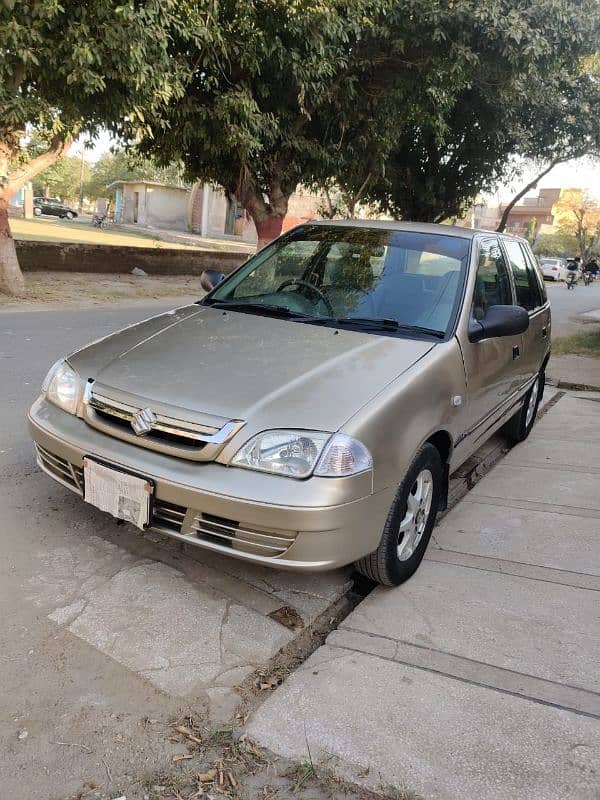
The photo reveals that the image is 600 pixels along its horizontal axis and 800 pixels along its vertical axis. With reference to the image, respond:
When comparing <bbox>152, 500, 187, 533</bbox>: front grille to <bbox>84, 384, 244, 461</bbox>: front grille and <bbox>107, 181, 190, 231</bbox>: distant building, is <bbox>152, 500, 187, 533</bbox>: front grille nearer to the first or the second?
<bbox>84, 384, 244, 461</bbox>: front grille

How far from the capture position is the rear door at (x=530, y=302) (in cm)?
480

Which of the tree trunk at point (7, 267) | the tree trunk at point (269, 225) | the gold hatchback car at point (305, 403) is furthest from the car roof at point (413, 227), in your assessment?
the tree trunk at point (7, 267)

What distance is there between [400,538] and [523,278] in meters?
2.79

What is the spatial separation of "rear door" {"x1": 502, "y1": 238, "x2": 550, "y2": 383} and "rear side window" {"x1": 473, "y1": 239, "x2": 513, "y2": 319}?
0.83ft

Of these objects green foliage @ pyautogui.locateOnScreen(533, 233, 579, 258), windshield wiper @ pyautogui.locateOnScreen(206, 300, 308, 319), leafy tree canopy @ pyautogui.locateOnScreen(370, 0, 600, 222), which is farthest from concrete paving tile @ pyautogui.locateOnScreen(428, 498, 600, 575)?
green foliage @ pyautogui.locateOnScreen(533, 233, 579, 258)

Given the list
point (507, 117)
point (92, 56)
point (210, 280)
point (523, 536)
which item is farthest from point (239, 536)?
point (507, 117)

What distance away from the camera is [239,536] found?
8.54ft

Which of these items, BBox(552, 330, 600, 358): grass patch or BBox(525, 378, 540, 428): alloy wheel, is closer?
BBox(525, 378, 540, 428): alloy wheel

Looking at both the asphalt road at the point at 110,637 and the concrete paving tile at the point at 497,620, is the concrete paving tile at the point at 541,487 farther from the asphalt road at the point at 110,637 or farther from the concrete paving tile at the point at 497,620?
the asphalt road at the point at 110,637

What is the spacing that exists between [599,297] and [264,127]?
76.2 feet

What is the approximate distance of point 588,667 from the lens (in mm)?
2586

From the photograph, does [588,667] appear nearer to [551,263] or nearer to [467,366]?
[467,366]

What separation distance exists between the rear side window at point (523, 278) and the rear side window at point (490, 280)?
29 centimetres

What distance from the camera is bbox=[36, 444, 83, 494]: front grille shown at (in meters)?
2.96
